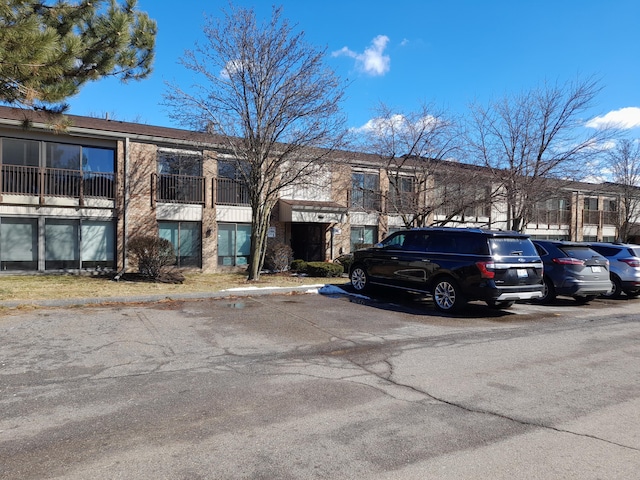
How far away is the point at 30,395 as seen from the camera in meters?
4.77

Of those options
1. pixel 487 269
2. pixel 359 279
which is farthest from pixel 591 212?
pixel 487 269

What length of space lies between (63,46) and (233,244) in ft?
36.6

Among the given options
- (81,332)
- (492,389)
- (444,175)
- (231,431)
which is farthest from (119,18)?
(444,175)

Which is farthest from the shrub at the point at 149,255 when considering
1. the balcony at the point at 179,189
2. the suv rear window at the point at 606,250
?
the suv rear window at the point at 606,250

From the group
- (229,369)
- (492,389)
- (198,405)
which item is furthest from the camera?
(229,369)

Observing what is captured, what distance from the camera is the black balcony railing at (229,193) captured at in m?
19.0

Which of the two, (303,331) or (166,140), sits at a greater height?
(166,140)

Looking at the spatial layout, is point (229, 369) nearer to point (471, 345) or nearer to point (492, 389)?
point (492, 389)

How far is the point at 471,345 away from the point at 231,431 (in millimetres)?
4588

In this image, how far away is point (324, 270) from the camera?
17.0 metres

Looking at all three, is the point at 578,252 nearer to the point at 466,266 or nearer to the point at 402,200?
the point at 466,266

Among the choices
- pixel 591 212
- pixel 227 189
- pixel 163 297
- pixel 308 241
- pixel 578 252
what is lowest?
pixel 163 297

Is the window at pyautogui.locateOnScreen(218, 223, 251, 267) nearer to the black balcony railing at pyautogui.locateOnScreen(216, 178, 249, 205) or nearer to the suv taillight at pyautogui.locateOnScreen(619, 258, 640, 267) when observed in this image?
the black balcony railing at pyautogui.locateOnScreen(216, 178, 249, 205)

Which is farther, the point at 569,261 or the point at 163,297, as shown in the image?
the point at 569,261
